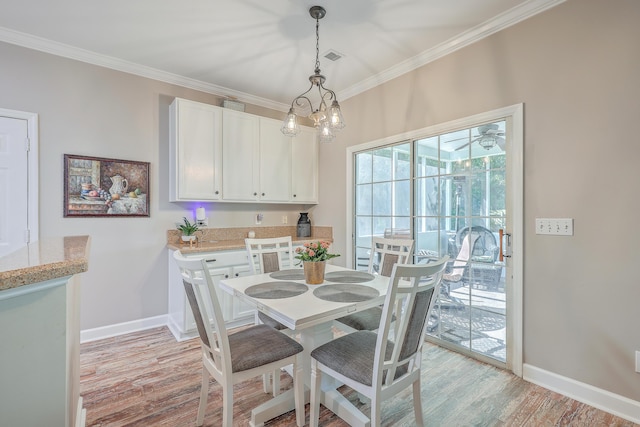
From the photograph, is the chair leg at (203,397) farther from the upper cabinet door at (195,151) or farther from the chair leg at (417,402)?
the upper cabinet door at (195,151)

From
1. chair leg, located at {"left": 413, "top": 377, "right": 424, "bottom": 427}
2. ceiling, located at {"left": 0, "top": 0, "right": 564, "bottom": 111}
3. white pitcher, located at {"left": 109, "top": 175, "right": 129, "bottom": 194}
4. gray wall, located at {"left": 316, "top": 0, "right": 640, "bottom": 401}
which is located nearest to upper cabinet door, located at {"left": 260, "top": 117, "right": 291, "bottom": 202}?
ceiling, located at {"left": 0, "top": 0, "right": 564, "bottom": 111}

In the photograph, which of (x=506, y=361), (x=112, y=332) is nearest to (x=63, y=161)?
(x=112, y=332)

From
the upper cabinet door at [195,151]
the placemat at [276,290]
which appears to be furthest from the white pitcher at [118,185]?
the placemat at [276,290]

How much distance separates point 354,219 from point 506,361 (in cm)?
203

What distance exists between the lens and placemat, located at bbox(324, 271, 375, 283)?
218 cm

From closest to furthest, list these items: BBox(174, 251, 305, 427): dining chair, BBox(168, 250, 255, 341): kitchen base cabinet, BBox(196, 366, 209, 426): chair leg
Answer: BBox(174, 251, 305, 427): dining chair → BBox(196, 366, 209, 426): chair leg → BBox(168, 250, 255, 341): kitchen base cabinet

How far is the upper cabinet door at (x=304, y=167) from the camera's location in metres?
3.99

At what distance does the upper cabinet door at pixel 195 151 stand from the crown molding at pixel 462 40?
5.75 feet

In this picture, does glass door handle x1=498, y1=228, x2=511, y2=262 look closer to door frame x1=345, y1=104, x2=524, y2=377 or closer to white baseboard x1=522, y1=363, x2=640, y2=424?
door frame x1=345, y1=104, x2=524, y2=377

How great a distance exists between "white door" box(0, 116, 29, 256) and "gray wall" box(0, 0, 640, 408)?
0.40 ft

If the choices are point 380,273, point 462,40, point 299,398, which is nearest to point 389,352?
point 299,398

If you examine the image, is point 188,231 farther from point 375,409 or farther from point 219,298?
point 375,409

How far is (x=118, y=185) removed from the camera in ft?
9.78

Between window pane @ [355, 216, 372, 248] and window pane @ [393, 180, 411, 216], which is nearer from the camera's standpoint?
window pane @ [393, 180, 411, 216]
